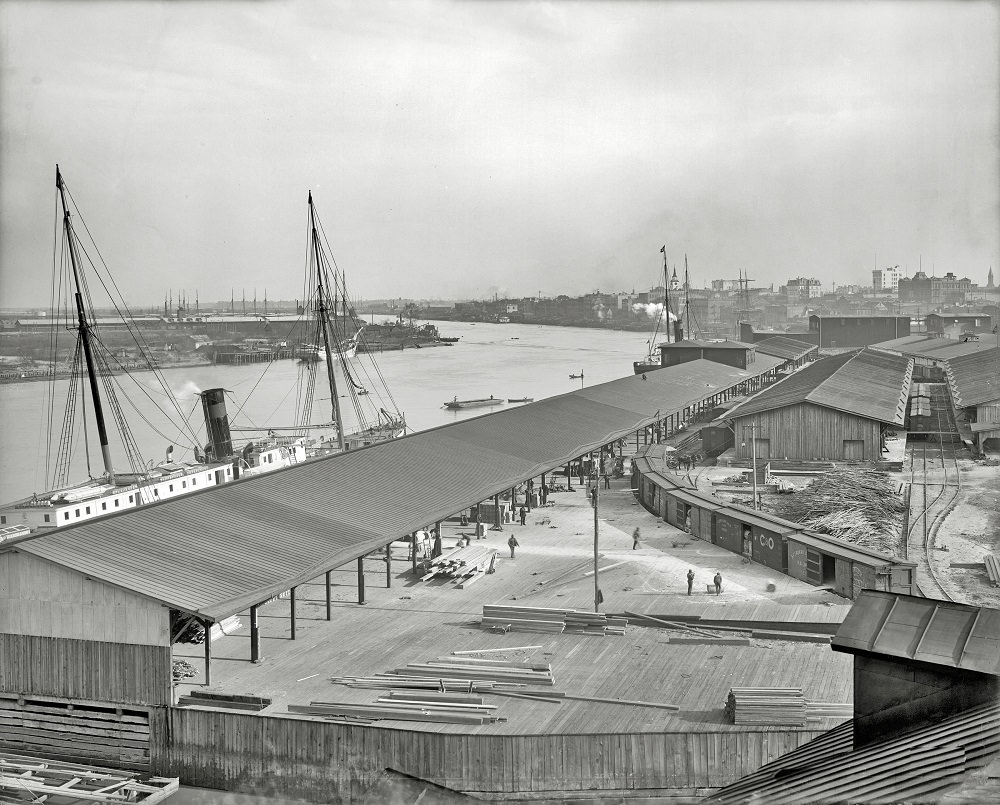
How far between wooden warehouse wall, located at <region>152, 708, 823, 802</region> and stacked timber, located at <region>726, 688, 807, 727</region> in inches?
40.6

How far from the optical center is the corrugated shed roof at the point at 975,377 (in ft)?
127

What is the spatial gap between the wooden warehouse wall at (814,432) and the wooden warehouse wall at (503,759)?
2291 cm

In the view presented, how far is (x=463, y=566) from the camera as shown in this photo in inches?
795

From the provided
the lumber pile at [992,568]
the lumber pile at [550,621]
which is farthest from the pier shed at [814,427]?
the lumber pile at [550,621]

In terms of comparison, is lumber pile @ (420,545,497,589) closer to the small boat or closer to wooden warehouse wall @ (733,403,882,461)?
wooden warehouse wall @ (733,403,882,461)

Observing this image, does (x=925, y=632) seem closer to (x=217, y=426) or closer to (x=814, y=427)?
(x=814, y=427)

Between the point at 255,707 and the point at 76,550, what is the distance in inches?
128

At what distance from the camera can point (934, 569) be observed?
20.1 metres

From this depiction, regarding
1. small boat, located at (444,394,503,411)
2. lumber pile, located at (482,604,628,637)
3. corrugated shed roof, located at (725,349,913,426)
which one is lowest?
small boat, located at (444,394,503,411)

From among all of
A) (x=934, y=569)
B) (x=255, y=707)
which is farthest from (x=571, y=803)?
(x=934, y=569)

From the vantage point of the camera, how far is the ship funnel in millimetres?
35062

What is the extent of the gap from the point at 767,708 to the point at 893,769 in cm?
802

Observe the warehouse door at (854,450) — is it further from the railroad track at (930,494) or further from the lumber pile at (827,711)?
the lumber pile at (827,711)

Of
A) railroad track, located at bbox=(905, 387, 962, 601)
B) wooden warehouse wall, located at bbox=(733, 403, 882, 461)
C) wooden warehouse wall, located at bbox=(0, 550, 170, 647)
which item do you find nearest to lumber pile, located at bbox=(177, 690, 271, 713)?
wooden warehouse wall, located at bbox=(0, 550, 170, 647)
